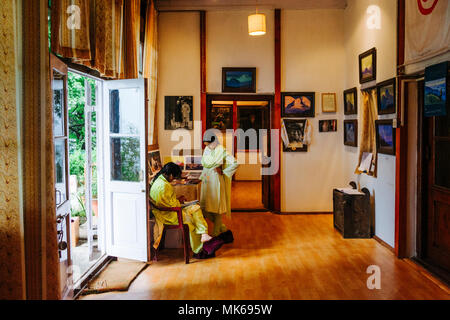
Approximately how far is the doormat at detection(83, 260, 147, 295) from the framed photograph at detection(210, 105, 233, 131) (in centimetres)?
445

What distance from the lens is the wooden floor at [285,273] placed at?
3.66 metres

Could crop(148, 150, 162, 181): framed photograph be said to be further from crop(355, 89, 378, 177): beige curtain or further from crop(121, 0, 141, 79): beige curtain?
crop(355, 89, 378, 177): beige curtain

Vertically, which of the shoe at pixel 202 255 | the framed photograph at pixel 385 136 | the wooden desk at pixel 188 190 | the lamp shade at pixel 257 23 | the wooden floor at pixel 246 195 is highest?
the lamp shade at pixel 257 23

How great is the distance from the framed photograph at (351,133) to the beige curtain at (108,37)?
3904 millimetres

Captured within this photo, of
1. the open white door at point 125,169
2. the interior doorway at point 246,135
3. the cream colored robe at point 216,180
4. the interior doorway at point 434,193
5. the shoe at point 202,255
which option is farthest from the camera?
the interior doorway at point 246,135

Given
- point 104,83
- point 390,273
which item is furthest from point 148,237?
point 390,273

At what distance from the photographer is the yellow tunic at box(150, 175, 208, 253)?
445 centimetres

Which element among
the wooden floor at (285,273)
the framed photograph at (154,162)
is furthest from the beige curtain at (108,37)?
the wooden floor at (285,273)

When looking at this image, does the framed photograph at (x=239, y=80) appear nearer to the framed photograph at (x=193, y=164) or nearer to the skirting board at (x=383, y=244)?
the framed photograph at (x=193, y=164)

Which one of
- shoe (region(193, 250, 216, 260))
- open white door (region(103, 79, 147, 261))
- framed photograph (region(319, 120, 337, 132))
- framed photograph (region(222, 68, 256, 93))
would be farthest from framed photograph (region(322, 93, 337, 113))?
open white door (region(103, 79, 147, 261))

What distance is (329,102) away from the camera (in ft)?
23.0

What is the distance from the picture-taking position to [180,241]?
16.9 ft

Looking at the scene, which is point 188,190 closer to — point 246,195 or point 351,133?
point 351,133
